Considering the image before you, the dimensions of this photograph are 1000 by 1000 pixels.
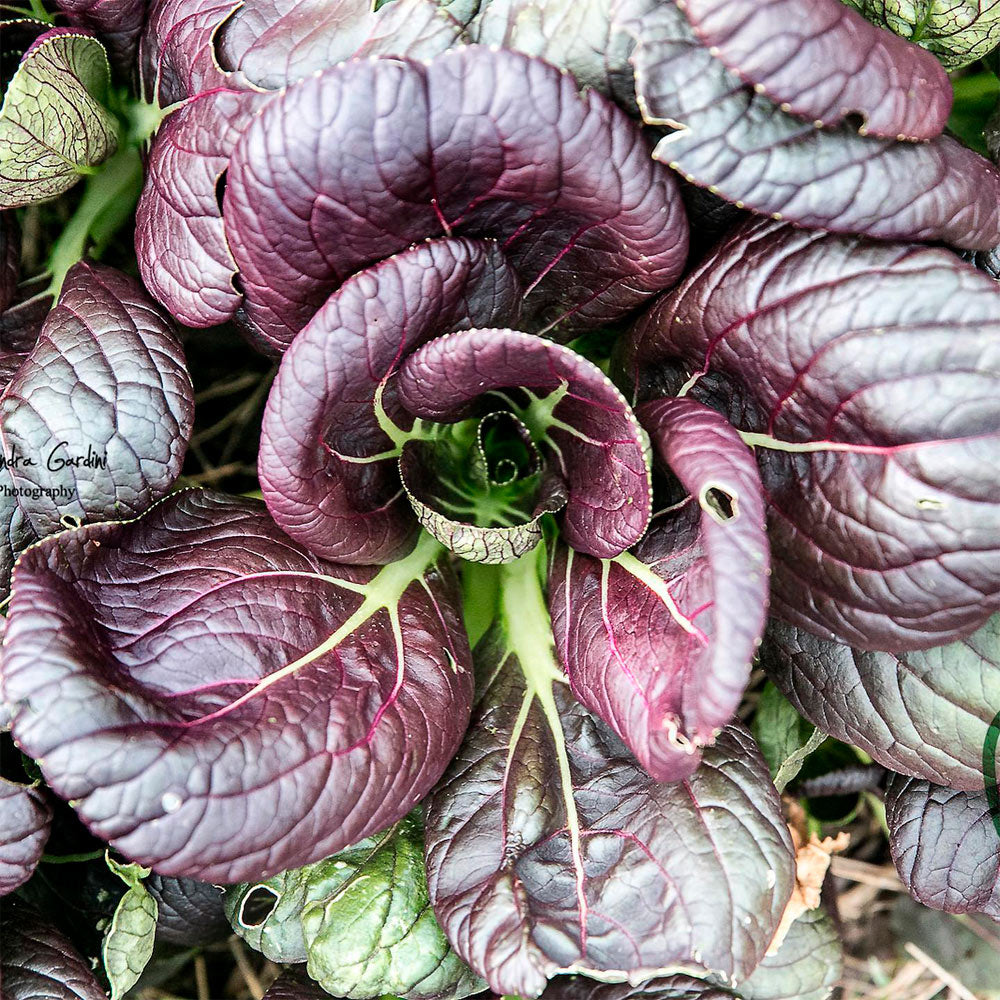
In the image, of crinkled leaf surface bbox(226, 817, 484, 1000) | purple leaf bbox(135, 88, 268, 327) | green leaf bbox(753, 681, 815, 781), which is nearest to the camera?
purple leaf bbox(135, 88, 268, 327)

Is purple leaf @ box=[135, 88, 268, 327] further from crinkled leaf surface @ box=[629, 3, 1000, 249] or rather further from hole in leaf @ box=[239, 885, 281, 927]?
hole in leaf @ box=[239, 885, 281, 927]

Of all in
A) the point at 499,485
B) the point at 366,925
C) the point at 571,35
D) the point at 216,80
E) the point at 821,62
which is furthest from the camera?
the point at 499,485

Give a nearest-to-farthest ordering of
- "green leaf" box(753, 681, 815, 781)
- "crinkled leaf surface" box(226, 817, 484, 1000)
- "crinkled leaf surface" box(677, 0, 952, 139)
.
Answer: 1. "crinkled leaf surface" box(677, 0, 952, 139)
2. "crinkled leaf surface" box(226, 817, 484, 1000)
3. "green leaf" box(753, 681, 815, 781)

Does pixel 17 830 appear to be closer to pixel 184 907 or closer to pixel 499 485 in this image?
pixel 184 907

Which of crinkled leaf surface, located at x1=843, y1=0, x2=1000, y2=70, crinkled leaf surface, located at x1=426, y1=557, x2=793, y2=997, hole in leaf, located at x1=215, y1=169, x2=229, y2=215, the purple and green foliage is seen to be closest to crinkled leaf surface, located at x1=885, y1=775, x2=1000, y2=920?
the purple and green foliage

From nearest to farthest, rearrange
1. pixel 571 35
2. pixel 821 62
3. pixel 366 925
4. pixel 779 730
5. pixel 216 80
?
1. pixel 821 62
2. pixel 571 35
3. pixel 216 80
4. pixel 366 925
5. pixel 779 730

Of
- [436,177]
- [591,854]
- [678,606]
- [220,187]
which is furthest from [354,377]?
[591,854]

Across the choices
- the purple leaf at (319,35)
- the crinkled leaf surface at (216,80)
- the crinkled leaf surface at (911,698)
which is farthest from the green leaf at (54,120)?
the crinkled leaf surface at (911,698)
